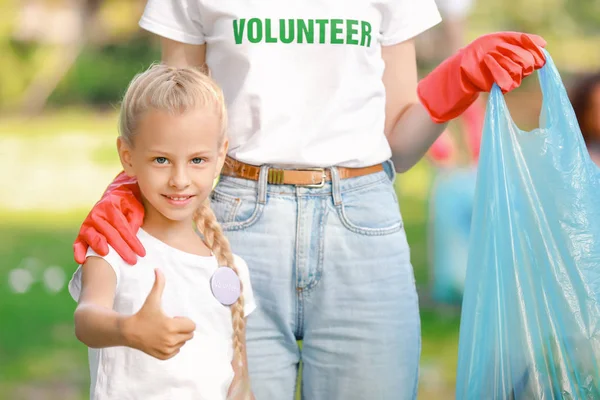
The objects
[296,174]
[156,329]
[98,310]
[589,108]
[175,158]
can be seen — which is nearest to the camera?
[156,329]

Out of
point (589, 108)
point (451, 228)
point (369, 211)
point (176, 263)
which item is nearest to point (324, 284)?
point (369, 211)

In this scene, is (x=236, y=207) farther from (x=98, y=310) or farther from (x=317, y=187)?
(x=98, y=310)

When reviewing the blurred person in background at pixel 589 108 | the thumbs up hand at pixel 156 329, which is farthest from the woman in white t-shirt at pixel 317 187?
the blurred person in background at pixel 589 108

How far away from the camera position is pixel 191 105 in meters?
1.57

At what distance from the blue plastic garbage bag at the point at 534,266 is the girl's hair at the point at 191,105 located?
0.38 m

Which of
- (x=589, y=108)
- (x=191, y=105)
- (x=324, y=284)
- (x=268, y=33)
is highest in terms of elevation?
(x=589, y=108)

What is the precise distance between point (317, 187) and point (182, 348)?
0.35 metres

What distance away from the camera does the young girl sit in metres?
1.53

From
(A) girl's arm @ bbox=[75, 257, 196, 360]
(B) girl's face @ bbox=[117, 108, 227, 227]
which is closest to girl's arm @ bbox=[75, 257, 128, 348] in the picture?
(A) girl's arm @ bbox=[75, 257, 196, 360]

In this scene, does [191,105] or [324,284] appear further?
[324,284]

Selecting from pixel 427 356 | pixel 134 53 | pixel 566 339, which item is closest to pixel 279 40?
pixel 566 339

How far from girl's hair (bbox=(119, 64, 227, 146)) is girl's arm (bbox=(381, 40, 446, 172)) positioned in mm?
364

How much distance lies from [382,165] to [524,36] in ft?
1.07

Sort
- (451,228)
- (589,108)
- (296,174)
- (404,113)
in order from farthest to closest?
(451,228) < (589,108) < (404,113) < (296,174)
